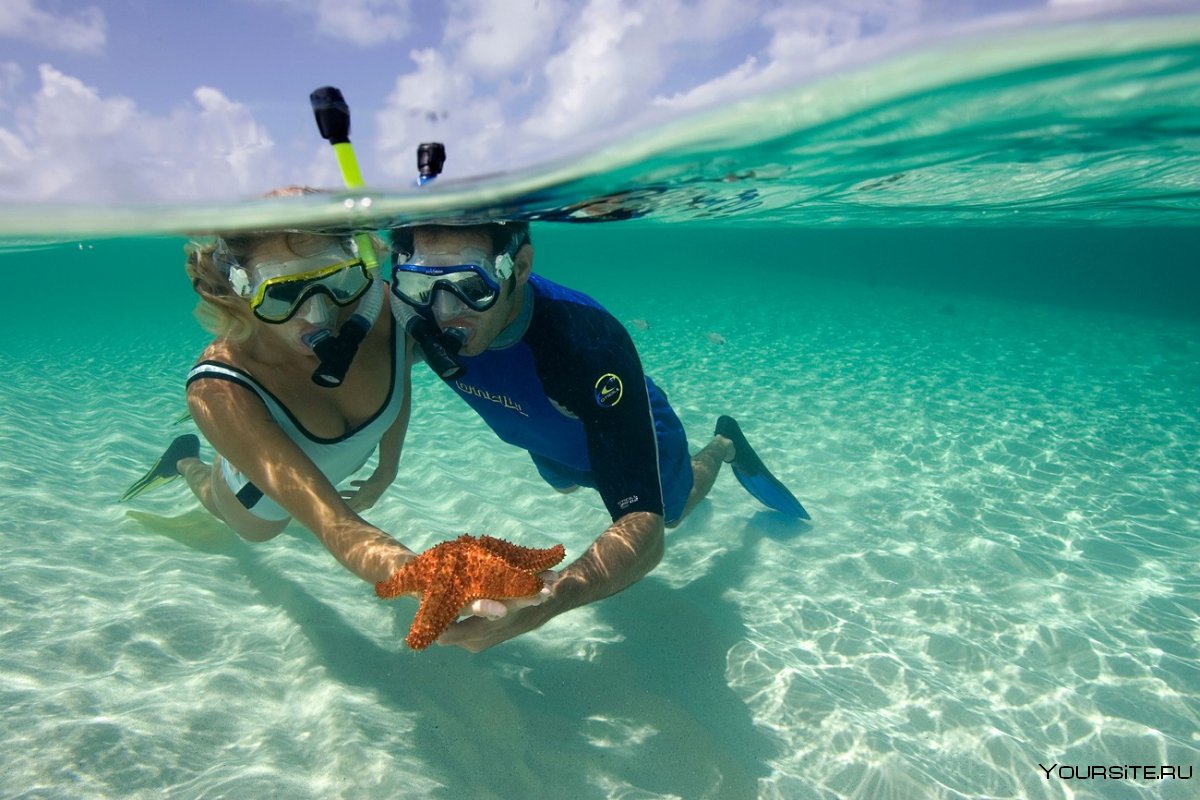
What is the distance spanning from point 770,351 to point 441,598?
1593 cm

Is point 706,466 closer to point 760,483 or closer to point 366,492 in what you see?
point 760,483

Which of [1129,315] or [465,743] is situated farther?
[1129,315]

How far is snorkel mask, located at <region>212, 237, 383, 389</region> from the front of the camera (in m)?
3.47

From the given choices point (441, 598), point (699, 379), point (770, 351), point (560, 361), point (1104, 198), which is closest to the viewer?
point (441, 598)

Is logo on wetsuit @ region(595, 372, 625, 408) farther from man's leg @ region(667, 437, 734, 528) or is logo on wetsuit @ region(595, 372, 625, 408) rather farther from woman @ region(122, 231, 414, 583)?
man's leg @ region(667, 437, 734, 528)

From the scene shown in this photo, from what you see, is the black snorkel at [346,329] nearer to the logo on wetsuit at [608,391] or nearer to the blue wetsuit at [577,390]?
the blue wetsuit at [577,390]

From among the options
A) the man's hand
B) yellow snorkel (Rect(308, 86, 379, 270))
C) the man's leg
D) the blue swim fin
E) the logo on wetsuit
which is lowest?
the blue swim fin

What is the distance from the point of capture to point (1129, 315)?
2683 cm

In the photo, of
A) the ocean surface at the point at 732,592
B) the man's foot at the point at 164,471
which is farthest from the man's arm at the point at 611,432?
the man's foot at the point at 164,471

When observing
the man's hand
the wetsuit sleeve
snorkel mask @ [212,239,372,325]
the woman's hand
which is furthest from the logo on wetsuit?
the woman's hand

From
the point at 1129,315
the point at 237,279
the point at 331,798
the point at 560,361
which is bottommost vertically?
the point at 1129,315

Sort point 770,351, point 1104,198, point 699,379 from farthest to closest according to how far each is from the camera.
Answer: point 770,351, point 1104,198, point 699,379

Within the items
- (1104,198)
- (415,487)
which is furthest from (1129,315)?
(415,487)

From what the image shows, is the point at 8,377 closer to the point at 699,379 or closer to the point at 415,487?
the point at 415,487
